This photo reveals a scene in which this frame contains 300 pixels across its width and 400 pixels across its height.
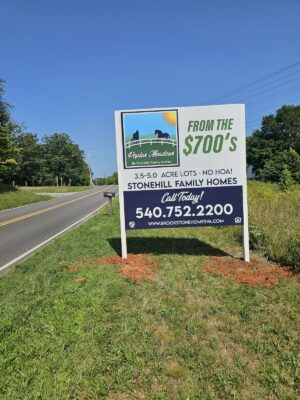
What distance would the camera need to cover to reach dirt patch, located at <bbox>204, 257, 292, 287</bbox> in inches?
236

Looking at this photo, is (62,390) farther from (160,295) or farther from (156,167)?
(156,167)

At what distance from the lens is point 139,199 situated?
7543mm

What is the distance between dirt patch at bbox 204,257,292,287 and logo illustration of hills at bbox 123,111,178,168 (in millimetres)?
2106

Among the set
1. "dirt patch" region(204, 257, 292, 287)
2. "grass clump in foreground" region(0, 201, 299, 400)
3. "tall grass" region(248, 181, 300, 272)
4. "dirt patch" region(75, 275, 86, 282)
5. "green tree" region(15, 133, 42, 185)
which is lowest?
"grass clump in foreground" region(0, 201, 299, 400)

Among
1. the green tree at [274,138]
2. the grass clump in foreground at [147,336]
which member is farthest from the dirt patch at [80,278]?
the green tree at [274,138]

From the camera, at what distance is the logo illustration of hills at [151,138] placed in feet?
24.1

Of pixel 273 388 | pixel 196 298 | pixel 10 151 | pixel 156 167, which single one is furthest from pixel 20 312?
pixel 10 151

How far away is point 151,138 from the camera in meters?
7.33

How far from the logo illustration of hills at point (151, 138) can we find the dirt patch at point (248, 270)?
2.11 metres

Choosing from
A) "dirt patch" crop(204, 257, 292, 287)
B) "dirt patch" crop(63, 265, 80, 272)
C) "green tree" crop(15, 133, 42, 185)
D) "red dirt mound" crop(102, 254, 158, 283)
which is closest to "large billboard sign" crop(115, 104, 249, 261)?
"dirt patch" crop(204, 257, 292, 287)

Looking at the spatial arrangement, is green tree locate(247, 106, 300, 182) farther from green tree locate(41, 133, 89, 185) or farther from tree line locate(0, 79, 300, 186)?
green tree locate(41, 133, 89, 185)

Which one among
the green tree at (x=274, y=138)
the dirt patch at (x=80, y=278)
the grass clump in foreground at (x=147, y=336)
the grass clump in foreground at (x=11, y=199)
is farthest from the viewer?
the green tree at (x=274, y=138)

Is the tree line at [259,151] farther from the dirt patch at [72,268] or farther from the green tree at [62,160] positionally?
the dirt patch at [72,268]

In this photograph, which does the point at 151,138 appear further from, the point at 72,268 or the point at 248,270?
the point at 248,270
